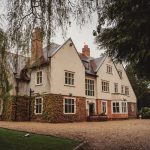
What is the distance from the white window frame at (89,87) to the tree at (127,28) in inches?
990

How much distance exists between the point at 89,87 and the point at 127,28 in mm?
27036

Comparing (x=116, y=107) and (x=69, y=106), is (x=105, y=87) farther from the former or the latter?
(x=69, y=106)

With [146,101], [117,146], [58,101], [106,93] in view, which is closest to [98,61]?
[106,93]

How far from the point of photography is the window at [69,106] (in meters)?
29.0

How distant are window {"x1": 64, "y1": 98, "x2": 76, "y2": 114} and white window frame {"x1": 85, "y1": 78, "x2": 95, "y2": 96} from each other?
407 centimetres

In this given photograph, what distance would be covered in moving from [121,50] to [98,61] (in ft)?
97.8

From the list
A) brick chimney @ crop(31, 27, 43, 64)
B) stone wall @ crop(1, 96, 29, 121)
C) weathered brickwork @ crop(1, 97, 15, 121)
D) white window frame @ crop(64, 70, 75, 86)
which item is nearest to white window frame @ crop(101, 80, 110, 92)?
white window frame @ crop(64, 70, 75, 86)

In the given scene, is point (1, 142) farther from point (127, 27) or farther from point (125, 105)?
point (125, 105)

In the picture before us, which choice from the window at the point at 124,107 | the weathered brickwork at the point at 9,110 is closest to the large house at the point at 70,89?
the window at the point at 124,107

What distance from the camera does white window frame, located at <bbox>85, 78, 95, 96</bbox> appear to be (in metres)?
34.0

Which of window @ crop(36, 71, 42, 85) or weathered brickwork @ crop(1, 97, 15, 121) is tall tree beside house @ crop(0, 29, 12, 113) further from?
weathered brickwork @ crop(1, 97, 15, 121)

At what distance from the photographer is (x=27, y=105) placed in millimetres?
30453

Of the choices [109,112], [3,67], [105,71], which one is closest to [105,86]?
[105,71]

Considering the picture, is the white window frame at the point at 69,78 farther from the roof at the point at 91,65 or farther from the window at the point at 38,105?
the roof at the point at 91,65
